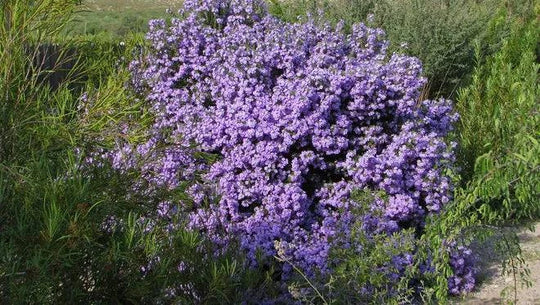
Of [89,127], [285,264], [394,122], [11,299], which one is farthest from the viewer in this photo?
[394,122]

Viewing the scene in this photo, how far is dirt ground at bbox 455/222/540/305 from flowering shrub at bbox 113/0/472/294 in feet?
2.33

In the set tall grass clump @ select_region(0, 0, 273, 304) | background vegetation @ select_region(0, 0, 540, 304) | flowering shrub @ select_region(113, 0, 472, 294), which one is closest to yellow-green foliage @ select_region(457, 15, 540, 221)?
background vegetation @ select_region(0, 0, 540, 304)

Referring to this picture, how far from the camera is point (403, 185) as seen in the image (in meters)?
5.74

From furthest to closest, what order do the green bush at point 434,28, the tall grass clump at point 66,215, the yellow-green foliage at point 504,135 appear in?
the green bush at point 434,28 < the yellow-green foliage at point 504,135 < the tall grass clump at point 66,215

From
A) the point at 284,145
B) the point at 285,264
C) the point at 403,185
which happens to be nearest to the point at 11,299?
the point at 285,264

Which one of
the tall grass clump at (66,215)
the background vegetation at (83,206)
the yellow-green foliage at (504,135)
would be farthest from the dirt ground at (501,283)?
the tall grass clump at (66,215)

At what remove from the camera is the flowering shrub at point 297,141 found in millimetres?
5430

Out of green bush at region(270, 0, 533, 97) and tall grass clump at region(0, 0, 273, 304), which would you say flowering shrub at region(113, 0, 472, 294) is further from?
green bush at region(270, 0, 533, 97)

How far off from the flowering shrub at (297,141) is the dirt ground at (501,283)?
0.71m

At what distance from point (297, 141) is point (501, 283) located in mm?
2043

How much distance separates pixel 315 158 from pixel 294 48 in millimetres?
1029

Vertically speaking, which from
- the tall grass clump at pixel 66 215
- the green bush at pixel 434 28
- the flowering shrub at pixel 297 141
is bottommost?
the green bush at pixel 434 28

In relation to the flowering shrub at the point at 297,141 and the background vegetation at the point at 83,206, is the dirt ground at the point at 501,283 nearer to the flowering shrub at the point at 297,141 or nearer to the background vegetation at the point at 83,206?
the flowering shrub at the point at 297,141

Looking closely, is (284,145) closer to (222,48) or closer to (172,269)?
(222,48)
